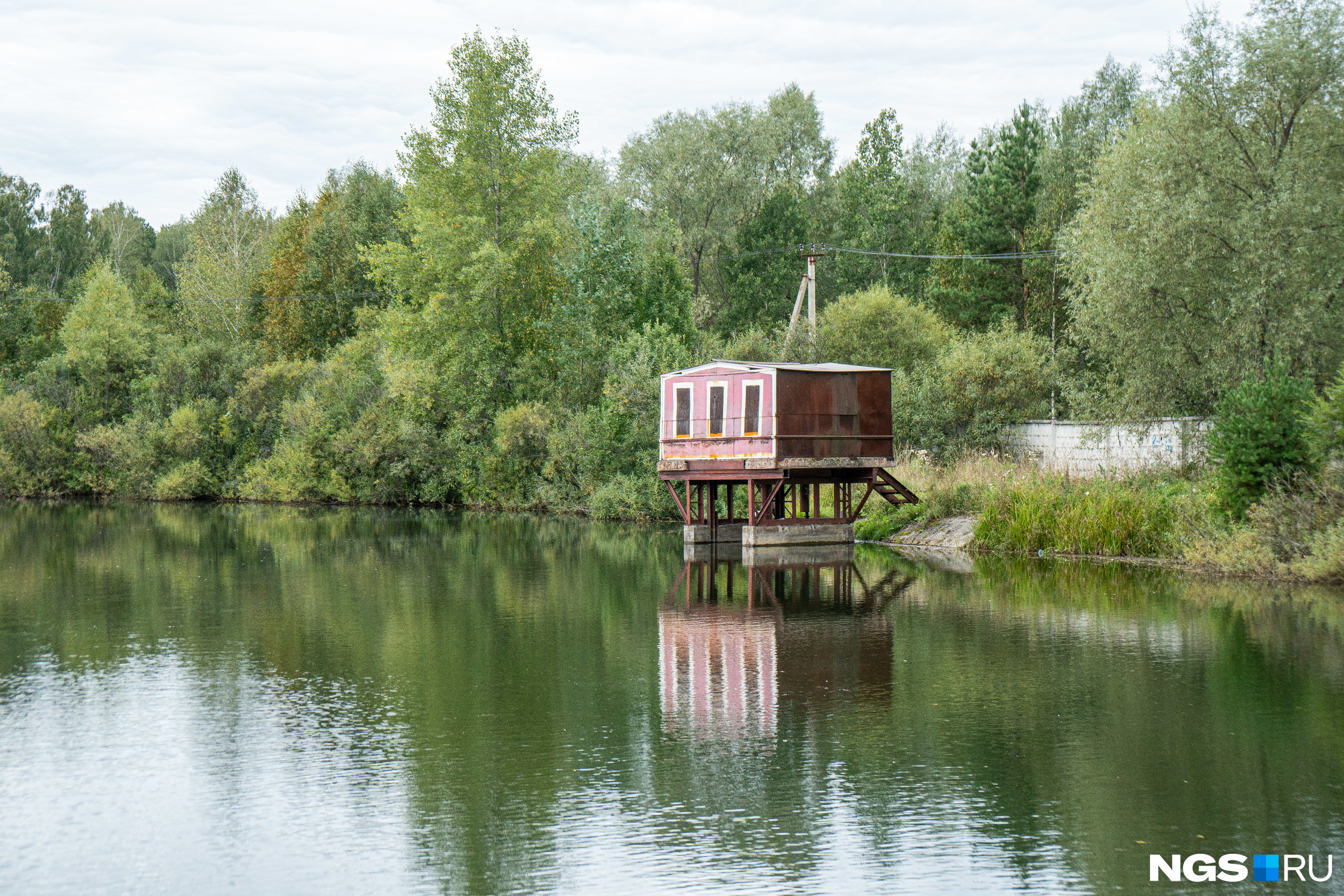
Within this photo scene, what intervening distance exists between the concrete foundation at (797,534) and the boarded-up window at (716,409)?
289 centimetres

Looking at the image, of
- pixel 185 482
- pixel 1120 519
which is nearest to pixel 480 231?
pixel 185 482

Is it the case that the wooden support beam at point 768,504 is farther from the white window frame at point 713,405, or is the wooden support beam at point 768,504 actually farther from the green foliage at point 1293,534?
the green foliage at point 1293,534

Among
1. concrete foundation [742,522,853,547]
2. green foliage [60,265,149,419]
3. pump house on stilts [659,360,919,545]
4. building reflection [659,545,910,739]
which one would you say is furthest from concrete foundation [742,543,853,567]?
green foliage [60,265,149,419]

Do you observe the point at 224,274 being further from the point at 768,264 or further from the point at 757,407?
the point at 757,407

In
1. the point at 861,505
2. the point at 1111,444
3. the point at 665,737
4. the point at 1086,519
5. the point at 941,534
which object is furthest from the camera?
the point at 1111,444

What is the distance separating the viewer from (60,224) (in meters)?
91.2

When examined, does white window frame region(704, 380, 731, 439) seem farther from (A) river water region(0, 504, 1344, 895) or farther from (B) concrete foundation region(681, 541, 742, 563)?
(A) river water region(0, 504, 1344, 895)

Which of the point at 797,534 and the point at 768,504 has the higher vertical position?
the point at 768,504

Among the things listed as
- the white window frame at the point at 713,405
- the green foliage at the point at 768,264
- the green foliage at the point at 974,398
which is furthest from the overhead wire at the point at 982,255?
the white window frame at the point at 713,405

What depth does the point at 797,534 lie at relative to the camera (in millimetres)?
34125

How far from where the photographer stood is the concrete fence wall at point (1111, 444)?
33.0 metres

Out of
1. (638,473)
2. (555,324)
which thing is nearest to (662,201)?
(555,324)

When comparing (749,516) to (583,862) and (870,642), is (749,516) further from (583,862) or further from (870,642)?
(583,862)

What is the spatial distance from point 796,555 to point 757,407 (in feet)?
13.8
